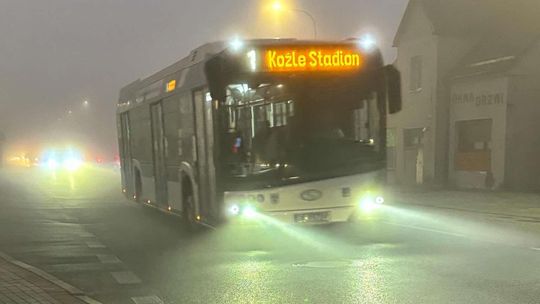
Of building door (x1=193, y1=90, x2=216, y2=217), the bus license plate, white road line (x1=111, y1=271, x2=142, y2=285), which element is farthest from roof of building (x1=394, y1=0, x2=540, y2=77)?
white road line (x1=111, y1=271, x2=142, y2=285)

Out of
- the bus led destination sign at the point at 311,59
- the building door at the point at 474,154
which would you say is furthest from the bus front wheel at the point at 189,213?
the building door at the point at 474,154

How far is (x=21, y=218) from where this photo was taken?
14.9 m

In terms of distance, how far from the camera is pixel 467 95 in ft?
77.9

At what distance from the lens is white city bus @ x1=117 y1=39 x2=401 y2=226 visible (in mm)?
9305

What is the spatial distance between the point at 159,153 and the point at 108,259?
14.9 ft

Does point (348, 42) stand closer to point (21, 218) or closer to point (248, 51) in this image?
point (248, 51)

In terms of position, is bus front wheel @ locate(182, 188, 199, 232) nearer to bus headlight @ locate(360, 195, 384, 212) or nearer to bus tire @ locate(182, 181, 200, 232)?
bus tire @ locate(182, 181, 200, 232)

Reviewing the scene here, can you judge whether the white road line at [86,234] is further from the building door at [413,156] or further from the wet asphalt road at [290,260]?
the building door at [413,156]

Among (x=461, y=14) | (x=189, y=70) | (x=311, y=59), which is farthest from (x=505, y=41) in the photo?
(x=189, y=70)

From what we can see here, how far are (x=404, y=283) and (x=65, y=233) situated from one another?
26.0ft

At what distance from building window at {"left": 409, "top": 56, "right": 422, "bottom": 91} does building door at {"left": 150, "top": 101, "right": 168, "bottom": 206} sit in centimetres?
1654

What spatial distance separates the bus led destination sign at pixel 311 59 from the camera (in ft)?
31.0

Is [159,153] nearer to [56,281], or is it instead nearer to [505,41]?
[56,281]

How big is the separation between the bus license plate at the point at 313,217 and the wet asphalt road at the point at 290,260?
0.38m
